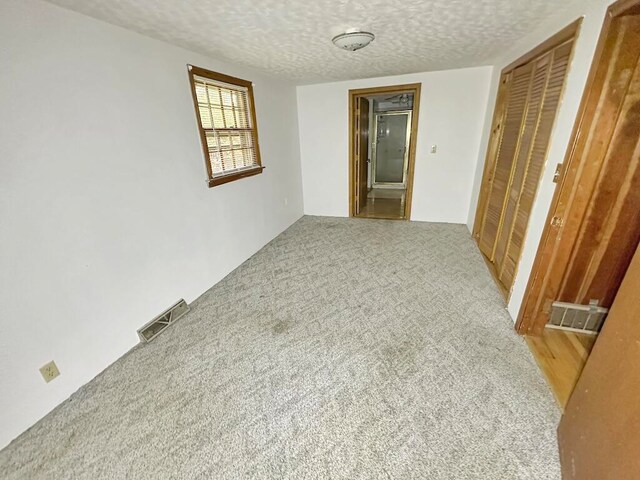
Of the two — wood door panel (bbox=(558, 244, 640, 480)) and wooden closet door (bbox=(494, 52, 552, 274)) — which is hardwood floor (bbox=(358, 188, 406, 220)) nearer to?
wooden closet door (bbox=(494, 52, 552, 274))

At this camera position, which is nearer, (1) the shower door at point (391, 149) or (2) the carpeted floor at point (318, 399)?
(2) the carpeted floor at point (318, 399)

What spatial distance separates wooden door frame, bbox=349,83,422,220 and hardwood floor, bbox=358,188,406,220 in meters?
0.30

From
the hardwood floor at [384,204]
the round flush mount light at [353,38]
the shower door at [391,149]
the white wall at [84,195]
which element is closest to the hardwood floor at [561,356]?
the round flush mount light at [353,38]

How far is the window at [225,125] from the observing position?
2.53m

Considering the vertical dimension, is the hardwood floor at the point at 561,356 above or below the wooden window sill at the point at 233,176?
below

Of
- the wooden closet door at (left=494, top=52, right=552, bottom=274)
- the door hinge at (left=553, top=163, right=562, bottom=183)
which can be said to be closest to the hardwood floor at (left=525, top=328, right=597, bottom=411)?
the wooden closet door at (left=494, top=52, right=552, bottom=274)

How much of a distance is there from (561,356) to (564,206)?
0.97 metres

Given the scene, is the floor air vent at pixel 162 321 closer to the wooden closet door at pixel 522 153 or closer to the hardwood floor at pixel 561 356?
the hardwood floor at pixel 561 356

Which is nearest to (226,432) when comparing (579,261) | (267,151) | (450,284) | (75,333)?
(75,333)

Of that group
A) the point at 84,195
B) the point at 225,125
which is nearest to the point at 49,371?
the point at 84,195

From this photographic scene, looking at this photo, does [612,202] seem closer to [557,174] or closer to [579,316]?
[557,174]

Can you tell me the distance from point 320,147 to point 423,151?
5.33 ft

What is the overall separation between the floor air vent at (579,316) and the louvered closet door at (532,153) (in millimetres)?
355

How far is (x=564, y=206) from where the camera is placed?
1.65 metres
